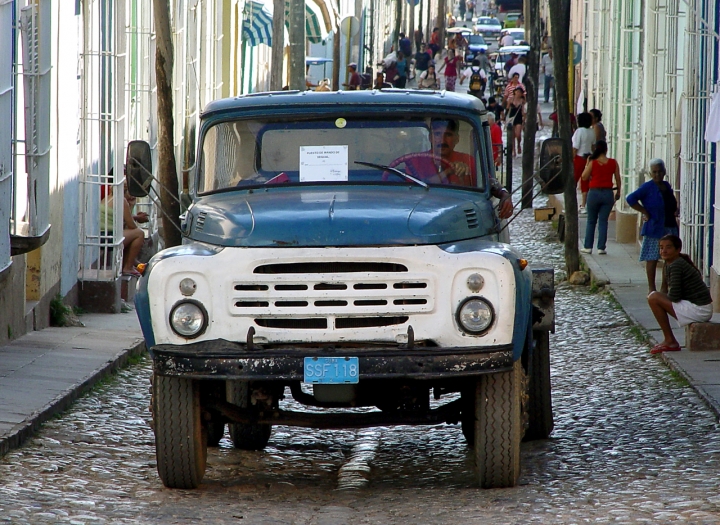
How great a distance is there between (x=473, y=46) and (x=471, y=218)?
61033 mm

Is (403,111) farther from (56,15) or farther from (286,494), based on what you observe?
(56,15)

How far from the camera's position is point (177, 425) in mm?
6926

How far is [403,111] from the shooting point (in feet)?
25.9

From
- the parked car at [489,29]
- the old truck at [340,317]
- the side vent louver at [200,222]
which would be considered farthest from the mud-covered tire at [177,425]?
the parked car at [489,29]

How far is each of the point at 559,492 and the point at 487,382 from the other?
77 centimetres

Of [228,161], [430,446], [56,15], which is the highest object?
[56,15]

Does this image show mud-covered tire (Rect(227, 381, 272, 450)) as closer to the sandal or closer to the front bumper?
the front bumper

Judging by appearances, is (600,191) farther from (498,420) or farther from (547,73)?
(547,73)

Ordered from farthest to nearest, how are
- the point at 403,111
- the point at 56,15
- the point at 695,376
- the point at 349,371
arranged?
the point at 56,15
the point at 695,376
the point at 403,111
the point at 349,371

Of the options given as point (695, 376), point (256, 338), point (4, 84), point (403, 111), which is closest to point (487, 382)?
point (256, 338)

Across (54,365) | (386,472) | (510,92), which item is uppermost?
(510,92)

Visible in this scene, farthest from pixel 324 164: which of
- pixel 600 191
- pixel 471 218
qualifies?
pixel 600 191

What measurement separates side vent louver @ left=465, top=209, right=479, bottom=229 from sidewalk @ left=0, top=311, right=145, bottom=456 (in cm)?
304

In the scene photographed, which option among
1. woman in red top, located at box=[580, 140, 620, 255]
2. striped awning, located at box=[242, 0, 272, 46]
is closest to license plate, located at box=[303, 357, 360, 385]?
woman in red top, located at box=[580, 140, 620, 255]
